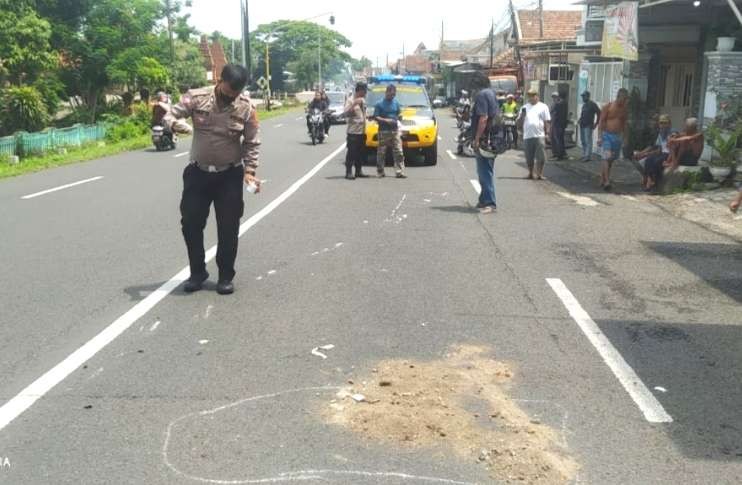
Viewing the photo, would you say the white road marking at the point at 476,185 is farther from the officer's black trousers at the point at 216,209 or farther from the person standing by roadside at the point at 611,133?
the officer's black trousers at the point at 216,209

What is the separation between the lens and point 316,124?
25.8 m

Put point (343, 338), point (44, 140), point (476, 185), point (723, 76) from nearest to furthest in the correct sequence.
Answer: point (343, 338), point (723, 76), point (476, 185), point (44, 140)

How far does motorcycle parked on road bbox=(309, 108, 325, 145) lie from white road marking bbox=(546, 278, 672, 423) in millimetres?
19233

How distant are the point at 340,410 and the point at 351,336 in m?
1.32

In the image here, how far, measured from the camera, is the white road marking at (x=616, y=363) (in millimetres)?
4508

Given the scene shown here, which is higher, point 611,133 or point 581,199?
point 611,133

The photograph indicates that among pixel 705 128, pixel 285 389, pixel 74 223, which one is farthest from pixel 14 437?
pixel 705 128

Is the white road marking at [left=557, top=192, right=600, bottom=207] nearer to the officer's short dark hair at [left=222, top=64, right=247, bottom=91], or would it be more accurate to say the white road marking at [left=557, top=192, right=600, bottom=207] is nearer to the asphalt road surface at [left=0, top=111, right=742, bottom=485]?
the asphalt road surface at [left=0, top=111, right=742, bottom=485]

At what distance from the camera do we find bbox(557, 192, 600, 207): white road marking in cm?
1269

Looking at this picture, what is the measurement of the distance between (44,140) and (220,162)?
61.2 ft

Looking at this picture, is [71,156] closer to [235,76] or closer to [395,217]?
[395,217]

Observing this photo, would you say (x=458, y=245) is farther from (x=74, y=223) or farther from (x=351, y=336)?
(x=74, y=223)

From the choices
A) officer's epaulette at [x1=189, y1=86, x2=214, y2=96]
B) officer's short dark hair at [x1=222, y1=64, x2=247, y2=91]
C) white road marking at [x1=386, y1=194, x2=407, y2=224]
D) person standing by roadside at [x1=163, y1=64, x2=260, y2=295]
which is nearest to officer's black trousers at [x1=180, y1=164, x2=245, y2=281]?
person standing by roadside at [x1=163, y1=64, x2=260, y2=295]

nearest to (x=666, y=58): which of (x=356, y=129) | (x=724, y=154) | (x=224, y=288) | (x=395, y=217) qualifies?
(x=724, y=154)
